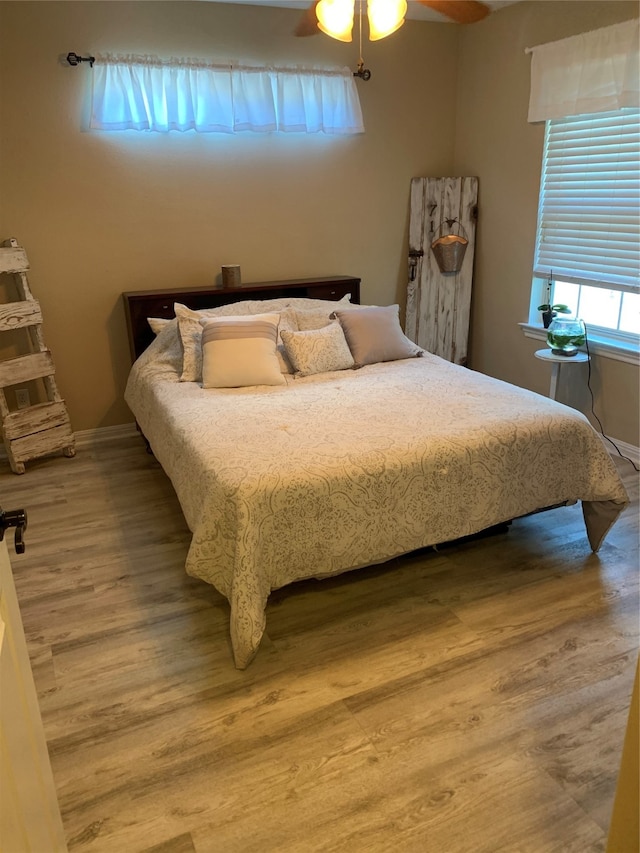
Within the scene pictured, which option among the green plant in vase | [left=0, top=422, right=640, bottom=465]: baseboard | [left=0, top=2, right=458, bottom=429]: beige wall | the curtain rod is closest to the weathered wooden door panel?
[left=0, top=2, right=458, bottom=429]: beige wall

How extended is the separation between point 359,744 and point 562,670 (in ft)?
2.52

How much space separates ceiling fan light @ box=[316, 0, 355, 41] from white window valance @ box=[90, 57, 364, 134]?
5.33 feet

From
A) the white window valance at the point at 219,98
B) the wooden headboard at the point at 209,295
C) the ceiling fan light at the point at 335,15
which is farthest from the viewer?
the wooden headboard at the point at 209,295

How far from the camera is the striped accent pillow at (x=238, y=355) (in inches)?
125

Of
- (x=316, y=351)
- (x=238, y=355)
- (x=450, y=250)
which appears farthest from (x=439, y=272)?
(x=238, y=355)

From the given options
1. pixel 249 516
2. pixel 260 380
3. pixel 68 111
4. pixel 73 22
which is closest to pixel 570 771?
pixel 249 516

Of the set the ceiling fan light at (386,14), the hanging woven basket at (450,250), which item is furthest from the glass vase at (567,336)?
the ceiling fan light at (386,14)

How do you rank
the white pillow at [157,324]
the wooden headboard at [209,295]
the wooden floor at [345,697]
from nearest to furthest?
the wooden floor at [345,697] → the white pillow at [157,324] → the wooden headboard at [209,295]

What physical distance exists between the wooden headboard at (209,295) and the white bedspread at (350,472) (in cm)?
94

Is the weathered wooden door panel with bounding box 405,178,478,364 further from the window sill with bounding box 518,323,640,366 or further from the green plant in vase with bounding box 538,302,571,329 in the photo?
the window sill with bounding box 518,323,640,366

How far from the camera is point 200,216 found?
4.07 meters

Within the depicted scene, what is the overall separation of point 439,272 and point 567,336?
4.14 feet

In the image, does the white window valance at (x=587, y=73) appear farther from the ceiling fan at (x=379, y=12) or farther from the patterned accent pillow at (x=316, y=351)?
the patterned accent pillow at (x=316, y=351)

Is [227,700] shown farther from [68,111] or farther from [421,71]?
[421,71]
